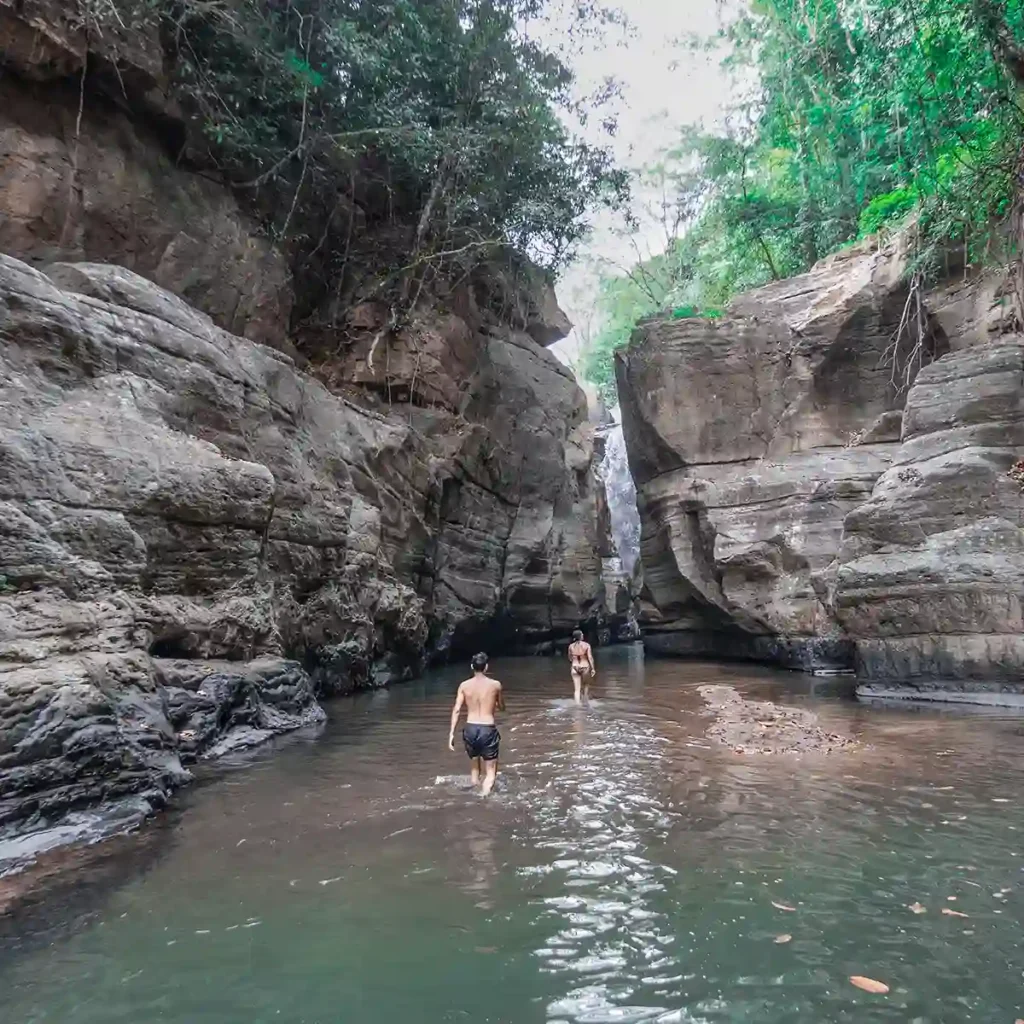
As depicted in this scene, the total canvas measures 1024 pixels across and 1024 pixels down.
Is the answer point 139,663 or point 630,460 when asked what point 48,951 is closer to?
point 139,663

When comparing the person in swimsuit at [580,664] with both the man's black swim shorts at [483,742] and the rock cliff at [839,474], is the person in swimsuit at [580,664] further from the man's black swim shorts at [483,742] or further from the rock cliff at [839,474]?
the man's black swim shorts at [483,742]

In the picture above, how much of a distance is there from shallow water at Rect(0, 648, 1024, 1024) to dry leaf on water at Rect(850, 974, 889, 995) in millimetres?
78

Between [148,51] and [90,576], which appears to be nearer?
[90,576]

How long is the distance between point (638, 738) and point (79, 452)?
7.42m

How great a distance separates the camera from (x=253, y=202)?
16.3 m

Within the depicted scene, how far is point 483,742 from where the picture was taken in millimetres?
7184

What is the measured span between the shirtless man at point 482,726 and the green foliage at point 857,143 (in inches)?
505

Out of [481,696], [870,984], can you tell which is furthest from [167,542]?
[870,984]

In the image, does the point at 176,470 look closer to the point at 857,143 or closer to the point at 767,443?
the point at 767,443

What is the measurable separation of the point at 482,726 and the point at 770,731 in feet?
14.4

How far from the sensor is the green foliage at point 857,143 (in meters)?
13.9

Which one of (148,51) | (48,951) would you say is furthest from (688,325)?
(48,951)

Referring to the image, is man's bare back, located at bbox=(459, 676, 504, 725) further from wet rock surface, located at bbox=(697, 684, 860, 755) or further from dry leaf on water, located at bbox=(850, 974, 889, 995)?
dry leaf on water, located at bbox=(850, 974, 889, 995)

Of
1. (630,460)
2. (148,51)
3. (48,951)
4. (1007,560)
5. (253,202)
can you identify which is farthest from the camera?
(630,460)
